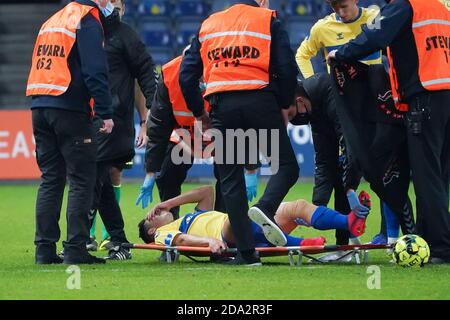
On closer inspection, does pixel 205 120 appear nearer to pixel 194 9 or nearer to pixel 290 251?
pixel 290 251

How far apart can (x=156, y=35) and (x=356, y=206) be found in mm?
13420

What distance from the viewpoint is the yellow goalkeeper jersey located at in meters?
11.2

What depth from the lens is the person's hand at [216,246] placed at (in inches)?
375

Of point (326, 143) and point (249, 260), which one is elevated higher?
point (326, 143)

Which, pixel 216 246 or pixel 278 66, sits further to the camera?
pixel 216 246

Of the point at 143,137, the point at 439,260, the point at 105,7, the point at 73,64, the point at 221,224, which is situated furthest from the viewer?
the point at 143,137

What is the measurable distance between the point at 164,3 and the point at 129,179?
163 inches

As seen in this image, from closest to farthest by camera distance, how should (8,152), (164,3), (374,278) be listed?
(374,278), (8,152), (164,3)

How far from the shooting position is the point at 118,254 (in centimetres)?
1048

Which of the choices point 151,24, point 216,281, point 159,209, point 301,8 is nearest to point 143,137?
point 159,209

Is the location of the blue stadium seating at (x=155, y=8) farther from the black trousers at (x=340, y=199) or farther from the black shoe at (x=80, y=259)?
the black shoe at (x=80, y=259)

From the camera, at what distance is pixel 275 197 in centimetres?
934
